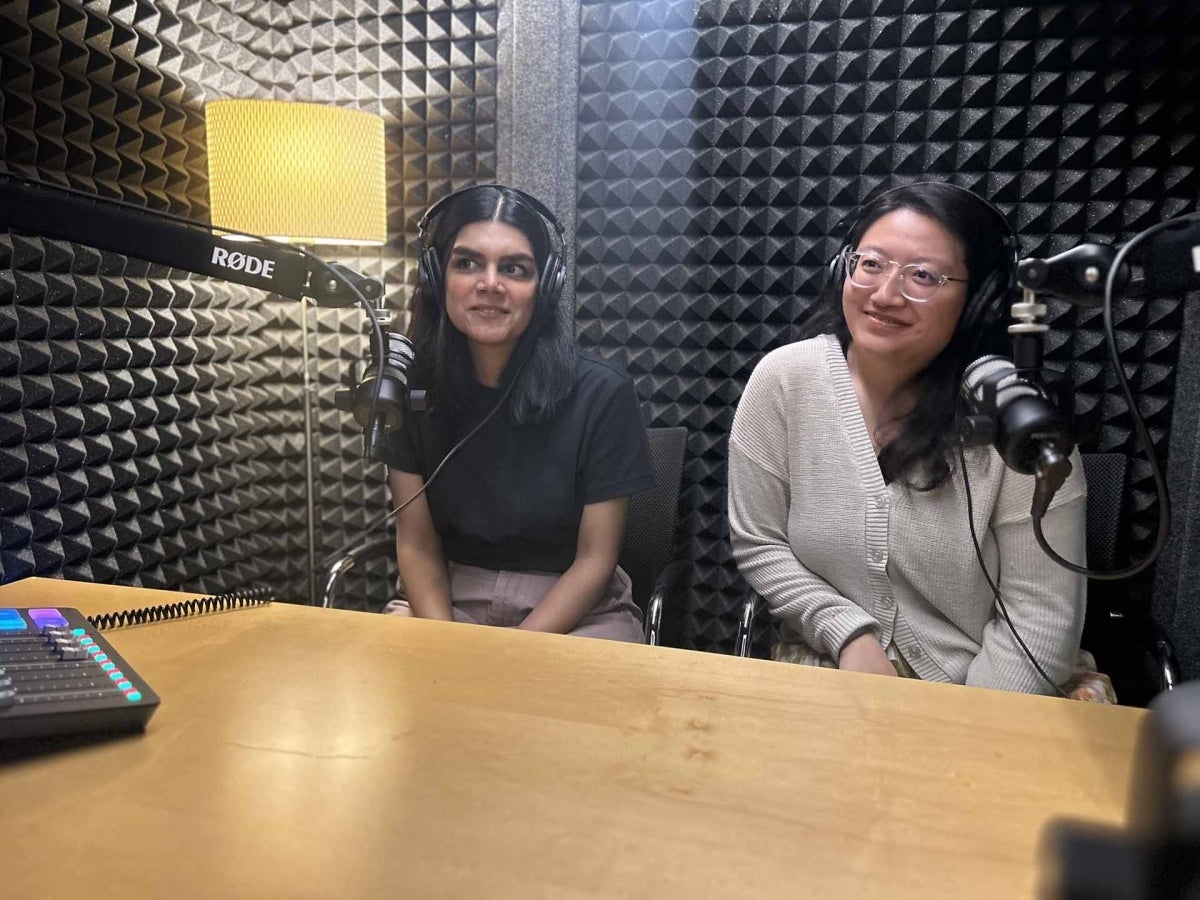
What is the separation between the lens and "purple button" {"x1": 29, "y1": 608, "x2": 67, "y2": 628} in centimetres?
109

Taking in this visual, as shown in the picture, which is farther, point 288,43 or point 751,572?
point 288,43

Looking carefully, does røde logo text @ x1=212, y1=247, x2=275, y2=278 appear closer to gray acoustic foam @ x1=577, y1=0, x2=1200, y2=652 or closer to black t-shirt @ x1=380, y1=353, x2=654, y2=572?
black t-shirt @ x1=380, y1=353, x2=654, y2=572

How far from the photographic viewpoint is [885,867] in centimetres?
72

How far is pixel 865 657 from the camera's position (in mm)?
1553

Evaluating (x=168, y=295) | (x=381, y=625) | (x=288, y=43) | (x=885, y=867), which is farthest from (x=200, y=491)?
(x=885, y=867)

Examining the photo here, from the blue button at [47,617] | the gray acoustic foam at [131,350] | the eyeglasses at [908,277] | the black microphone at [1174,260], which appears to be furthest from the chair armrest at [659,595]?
the gray acoustic foam at [131,350]

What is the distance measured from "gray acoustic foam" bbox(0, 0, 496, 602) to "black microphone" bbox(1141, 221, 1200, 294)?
206 cm

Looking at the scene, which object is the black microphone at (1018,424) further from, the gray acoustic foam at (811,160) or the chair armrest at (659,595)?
the gray acoustic foam at (811,160)

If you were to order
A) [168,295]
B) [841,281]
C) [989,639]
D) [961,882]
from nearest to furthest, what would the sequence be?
[961,882] < [989,639] < [841,281] < [168,295]

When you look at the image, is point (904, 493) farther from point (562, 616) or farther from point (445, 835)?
point (445, 835)

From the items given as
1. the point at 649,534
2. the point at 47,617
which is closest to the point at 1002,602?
the point at 649,534

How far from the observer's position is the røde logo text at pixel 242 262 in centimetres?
107

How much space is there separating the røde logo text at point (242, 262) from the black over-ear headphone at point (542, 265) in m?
0.74

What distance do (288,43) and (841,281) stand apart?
6.55 feet
